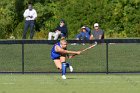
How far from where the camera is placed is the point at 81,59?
25.4 meters

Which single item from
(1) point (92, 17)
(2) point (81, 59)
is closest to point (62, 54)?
(2) point (81, 59)

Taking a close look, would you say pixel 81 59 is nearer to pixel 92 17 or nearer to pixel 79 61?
pixel 79 61

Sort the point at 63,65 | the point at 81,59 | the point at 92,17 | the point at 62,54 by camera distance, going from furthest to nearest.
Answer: the point at 92,17 → the point at 81,59 → the point at 62,54 → the point at 63,65

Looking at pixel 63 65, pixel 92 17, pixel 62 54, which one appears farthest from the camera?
pixel 92 17

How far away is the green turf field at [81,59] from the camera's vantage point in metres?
24.5

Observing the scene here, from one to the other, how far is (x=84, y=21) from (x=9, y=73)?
1609 centimetres

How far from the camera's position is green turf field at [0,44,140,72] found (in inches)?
963
